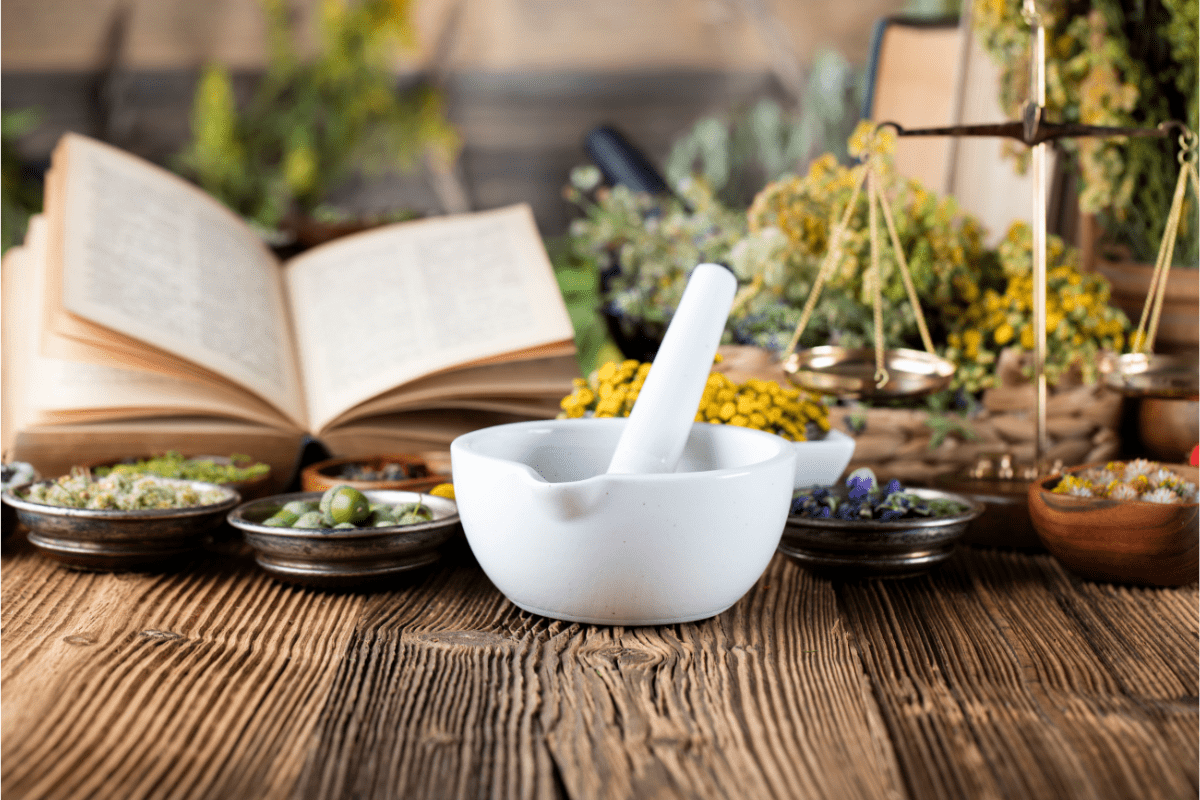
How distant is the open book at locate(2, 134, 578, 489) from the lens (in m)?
1.06

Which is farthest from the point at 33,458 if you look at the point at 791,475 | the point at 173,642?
the point at 791,475

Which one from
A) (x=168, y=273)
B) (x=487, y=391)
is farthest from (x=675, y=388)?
(x=168, y=273)

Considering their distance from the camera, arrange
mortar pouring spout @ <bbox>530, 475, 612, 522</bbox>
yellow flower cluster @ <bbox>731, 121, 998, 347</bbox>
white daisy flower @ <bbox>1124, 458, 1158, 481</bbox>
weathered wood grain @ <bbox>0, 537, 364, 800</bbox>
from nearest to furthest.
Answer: weathered wood grain @ <bbox>0, 537, 364, 800</bbox>
mortar pouring spout @ <bbox>530, 475, 612, 522</bbox>
white daisy flower @ <bbox>1124, 458, 1158, 481</bbox>
yellow flower cluster @ <bbox>731, 121, 998, 347</bbox>

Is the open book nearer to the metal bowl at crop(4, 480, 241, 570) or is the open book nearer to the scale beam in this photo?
the metal bowl at crop(4, 480, 241, 570)

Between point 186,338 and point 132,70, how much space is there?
1.53 meters

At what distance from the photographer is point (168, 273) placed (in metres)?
1.18

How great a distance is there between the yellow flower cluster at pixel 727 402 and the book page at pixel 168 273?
0.35 meters

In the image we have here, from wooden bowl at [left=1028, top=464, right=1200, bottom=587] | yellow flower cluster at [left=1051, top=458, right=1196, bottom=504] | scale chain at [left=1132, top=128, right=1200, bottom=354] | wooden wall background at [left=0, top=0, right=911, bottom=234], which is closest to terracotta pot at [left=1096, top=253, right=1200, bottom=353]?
scale chain at [left=1132, top=128, right=1200, bottom=354]

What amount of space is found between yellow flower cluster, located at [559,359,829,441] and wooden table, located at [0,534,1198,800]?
165 millimetres

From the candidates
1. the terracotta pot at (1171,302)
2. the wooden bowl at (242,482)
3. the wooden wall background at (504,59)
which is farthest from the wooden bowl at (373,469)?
the wooden wall background at (504,59)

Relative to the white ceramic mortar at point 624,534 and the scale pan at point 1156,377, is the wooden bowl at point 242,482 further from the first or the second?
the scale pan at point 1156,377

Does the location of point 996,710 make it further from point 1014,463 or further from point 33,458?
point 33,458

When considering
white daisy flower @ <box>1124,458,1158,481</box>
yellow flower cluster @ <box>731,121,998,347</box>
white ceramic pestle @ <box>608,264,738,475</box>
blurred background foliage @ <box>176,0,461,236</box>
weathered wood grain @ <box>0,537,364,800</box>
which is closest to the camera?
weathered wood grain @ <box>0,537,364,800</box>

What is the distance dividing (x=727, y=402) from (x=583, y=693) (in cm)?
41
